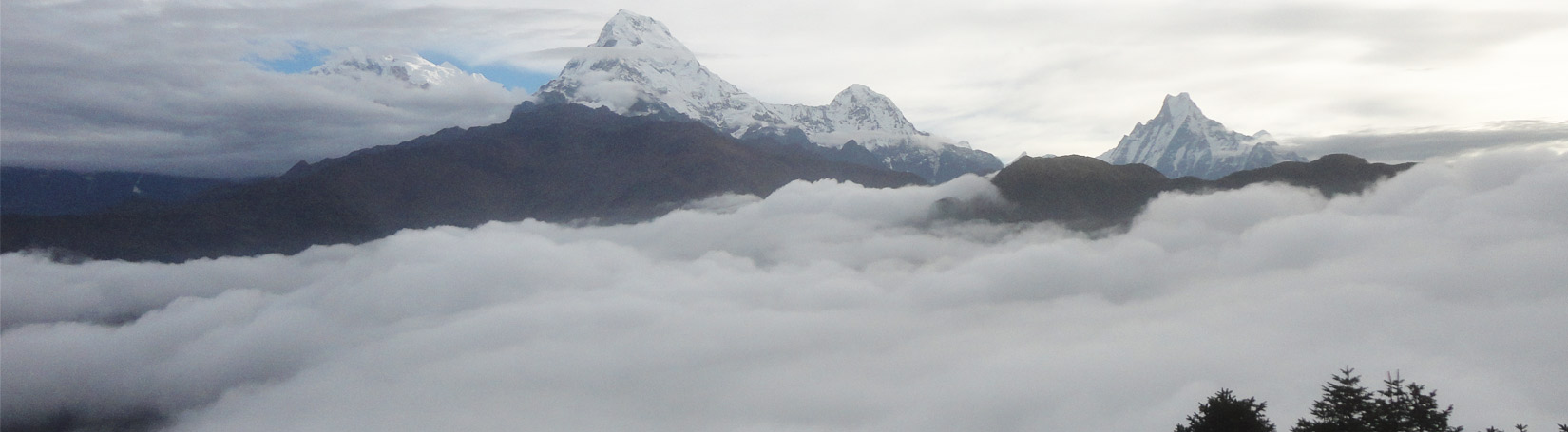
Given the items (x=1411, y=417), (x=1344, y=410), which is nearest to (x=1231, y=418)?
(x=1344, y=410)

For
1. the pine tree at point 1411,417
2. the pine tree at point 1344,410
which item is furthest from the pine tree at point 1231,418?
the pine tree at point 1411,417

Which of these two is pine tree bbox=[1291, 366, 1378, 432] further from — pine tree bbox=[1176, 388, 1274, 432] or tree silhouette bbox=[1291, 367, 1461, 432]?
pine tree bbox=[1176, 388, 1274, 432]

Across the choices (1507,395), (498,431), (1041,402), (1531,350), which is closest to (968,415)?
(1041,402)

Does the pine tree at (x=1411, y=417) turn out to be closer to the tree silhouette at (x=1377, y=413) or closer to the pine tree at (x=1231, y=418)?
the tree silhouette at (x=1377, y=413)

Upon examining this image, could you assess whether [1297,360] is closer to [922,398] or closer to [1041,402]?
[1041,402]

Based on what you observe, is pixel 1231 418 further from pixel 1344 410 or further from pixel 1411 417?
pixel 1411 417

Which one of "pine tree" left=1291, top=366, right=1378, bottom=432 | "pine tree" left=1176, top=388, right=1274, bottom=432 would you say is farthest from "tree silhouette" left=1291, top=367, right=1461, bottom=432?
"pine tree" left=1176, top=388, right=1274, bottom=432
